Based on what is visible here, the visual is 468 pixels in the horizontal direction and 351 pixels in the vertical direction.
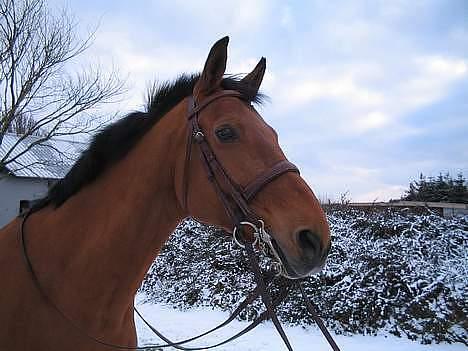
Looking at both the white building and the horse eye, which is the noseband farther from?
the white building

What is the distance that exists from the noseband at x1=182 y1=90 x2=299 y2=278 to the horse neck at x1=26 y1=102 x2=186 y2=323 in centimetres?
12

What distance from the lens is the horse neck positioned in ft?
6.56

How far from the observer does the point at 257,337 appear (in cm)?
653

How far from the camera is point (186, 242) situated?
416 inches

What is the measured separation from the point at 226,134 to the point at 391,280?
18.2 feet

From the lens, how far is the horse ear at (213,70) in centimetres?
191

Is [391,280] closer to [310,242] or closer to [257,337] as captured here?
[257,337]

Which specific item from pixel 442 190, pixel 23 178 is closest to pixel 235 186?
pixel 442 190

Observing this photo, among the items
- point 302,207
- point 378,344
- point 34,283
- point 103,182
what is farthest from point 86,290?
point 378,344

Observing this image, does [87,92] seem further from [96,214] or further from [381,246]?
[96,214]

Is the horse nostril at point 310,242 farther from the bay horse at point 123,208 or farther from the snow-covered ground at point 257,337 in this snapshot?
the snow-covered ground at point 257,337

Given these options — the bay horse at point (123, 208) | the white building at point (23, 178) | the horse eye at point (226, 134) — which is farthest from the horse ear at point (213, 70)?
the white building at point (23, 178)

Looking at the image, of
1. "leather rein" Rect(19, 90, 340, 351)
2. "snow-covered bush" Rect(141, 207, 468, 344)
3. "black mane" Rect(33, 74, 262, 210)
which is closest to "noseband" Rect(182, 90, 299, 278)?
"leather rein" Rect(19, 90, 340, 351)

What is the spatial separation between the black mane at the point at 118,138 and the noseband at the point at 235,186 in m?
0.29
